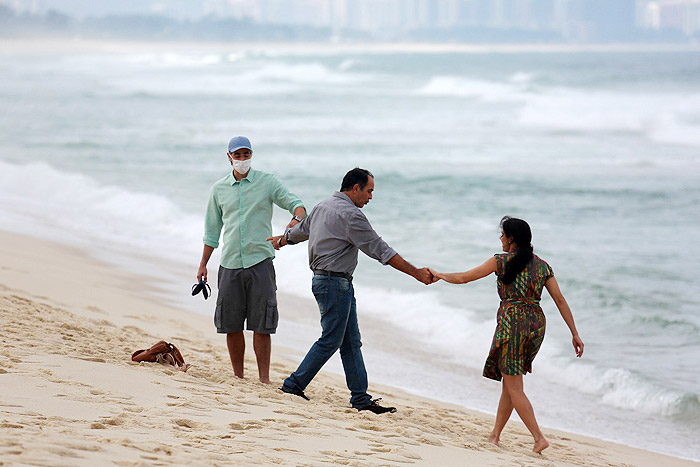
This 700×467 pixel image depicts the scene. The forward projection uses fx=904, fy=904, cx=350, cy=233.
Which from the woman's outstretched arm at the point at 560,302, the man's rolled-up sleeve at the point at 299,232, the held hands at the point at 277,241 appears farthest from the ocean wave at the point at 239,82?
the woman's outstretched arm at the point at 560,302

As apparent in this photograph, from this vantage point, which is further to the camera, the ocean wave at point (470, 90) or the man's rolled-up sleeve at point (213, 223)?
the ocean wave at point (470, 90)

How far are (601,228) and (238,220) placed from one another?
11.5 meters

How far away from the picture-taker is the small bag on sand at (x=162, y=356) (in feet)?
19.5

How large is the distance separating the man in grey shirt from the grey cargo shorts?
0.34 m

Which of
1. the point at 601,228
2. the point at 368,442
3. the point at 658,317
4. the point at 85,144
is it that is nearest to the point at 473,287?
the point at 658,317

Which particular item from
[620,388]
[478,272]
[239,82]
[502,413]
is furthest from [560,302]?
[239,82]

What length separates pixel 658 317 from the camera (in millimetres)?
9992

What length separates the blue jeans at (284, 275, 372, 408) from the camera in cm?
552

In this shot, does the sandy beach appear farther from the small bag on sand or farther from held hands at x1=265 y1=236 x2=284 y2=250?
held hands at x1=265 y1=236 x2=284 y2=250

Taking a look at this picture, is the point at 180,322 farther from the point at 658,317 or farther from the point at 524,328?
the point at 658,317

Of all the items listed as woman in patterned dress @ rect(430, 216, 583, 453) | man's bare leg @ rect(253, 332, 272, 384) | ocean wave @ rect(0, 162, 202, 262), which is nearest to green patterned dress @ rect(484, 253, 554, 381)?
woman in patterned dress @ rect(430, 216, 583, 453)

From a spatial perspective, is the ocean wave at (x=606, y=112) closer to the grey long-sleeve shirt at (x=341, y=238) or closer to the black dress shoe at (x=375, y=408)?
the black dress shoe at (x=375, y=408)

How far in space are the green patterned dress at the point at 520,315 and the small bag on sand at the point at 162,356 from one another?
219 centimetres

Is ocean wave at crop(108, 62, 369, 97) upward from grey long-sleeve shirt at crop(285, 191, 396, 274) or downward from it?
upward
